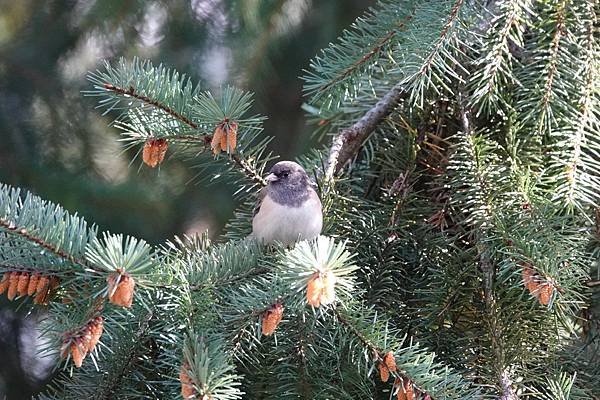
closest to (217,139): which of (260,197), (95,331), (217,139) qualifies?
(217,139)

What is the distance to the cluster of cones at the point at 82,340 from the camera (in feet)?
3.37

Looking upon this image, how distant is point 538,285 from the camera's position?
1.22 m

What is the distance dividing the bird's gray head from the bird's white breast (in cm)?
2

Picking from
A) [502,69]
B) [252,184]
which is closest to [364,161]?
[252,184]

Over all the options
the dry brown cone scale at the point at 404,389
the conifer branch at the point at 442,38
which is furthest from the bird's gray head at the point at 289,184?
the dry brown cone scale at the point at 404,389

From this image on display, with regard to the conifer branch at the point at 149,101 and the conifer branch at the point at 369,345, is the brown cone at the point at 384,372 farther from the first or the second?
the conifer branch at the point at 149,101

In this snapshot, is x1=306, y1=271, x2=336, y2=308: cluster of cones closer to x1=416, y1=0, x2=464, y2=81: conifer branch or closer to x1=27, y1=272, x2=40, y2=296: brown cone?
x1=27, y1=272, x2=40, y2=296: brown cone

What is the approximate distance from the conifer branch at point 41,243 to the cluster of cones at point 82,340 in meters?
0.09

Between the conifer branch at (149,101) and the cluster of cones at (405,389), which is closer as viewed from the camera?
the cluster of cones at (405,389)

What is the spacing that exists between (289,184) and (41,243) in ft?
2.41

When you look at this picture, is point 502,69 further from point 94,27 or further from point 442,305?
point 94,27

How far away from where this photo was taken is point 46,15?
2270 millimetres

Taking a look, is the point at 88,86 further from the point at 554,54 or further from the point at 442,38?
the point at 554,54

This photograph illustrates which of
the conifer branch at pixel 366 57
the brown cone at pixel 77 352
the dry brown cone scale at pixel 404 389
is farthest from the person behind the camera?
the conifer branch at pixel 366 57
